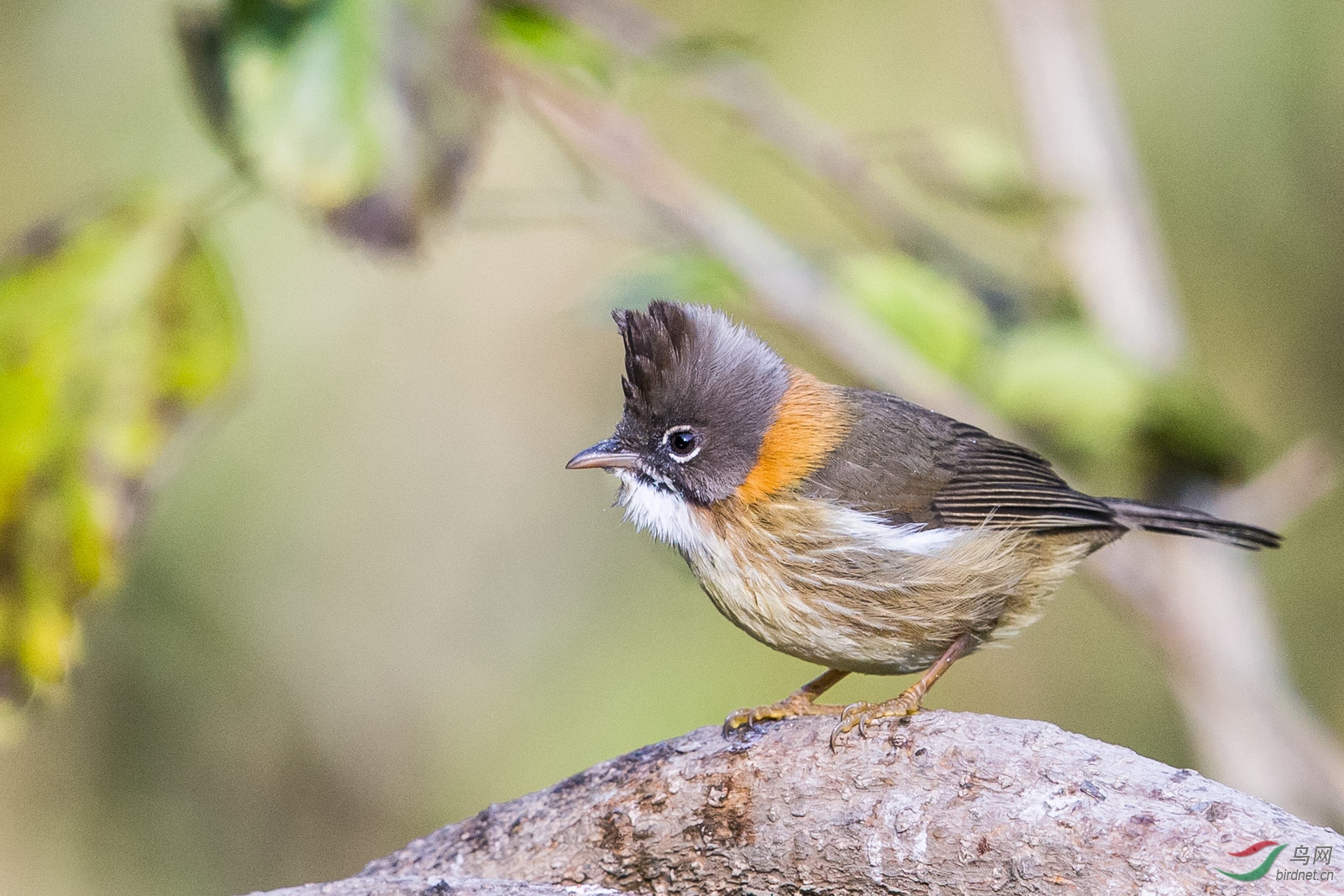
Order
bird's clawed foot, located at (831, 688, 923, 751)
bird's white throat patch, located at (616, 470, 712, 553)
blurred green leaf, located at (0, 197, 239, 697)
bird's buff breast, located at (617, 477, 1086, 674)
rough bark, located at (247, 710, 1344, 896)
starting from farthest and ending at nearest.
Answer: bird's white throat patch, located at (616, 470, 712, 553) < bird's buff breast, located at (617, 477, 1086, 674) < bird's clawed foot, located at (831, 688, 923, 751) < blurred green leaf, located at (0, 197, 239, 697) < rough bark, located at (247, 710, 1344, 896)

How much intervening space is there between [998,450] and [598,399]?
2.94 meters

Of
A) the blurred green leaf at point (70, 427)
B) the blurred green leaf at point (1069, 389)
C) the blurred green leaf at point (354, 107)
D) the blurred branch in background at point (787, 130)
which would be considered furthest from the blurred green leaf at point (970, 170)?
the blurred green leaf at point (70, 427)

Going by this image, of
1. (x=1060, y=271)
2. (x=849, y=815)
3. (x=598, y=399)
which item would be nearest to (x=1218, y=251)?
(x=1060, y=271)

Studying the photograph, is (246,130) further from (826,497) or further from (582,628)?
(582,628)

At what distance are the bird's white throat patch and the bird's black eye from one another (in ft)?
0.33

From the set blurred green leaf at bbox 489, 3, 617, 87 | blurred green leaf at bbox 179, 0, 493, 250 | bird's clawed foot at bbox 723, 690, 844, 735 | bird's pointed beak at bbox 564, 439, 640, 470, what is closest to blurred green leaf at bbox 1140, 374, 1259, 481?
bird's clawed foot at bbox 723, 690, 844, 735

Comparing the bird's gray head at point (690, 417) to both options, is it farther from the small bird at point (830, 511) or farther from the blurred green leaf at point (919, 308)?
the blurred green leaf at point (919, 308)

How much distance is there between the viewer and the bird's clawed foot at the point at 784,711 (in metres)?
3.08

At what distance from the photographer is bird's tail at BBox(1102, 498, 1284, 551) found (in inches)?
140

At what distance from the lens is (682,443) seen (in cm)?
342

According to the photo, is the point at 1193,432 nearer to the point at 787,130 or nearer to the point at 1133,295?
the point at 1133,295

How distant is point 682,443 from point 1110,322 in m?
1.71

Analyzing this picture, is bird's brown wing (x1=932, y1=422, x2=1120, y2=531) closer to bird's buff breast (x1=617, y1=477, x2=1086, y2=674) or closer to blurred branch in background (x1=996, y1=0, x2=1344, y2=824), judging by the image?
bird's buff breast (x1=617, y1=477, x2=1086, y2=674)

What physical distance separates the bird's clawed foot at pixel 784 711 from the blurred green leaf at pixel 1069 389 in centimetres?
92
